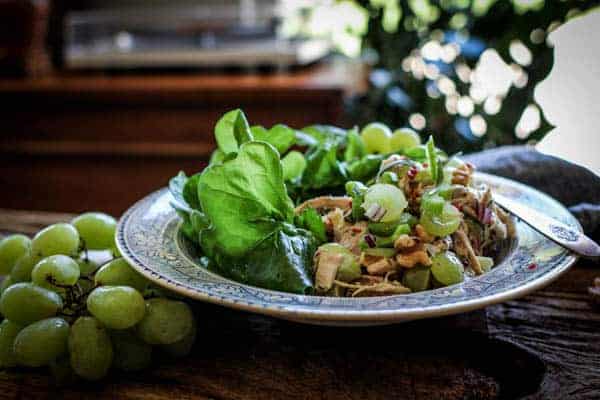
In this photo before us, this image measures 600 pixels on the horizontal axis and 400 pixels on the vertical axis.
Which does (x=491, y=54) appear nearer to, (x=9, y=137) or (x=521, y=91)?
(x=521, y=91)

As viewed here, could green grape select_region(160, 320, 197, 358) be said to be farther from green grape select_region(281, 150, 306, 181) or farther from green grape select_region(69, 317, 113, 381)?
green grape select_region(281, 150, 306, 181)

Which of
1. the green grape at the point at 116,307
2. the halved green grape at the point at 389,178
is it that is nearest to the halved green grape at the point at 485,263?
the halved green grape at the point at 389,178

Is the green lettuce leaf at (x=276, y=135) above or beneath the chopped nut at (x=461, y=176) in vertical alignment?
above

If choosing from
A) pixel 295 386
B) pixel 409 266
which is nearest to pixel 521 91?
pixel 409 266

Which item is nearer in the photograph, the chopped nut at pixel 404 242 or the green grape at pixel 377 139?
the chopped nut at pixel 404 242

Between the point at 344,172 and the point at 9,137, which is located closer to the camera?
the point at 344,172

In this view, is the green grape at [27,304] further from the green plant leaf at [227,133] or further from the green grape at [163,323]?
the green plant leaf at [227,133]
